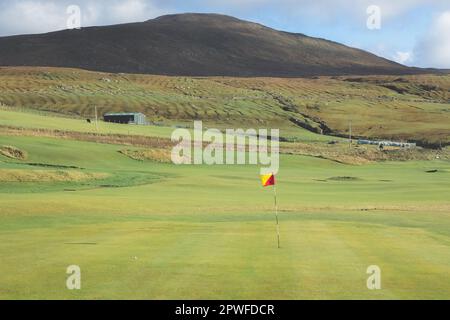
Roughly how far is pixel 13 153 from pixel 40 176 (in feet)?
45.9

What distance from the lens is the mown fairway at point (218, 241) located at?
12812 millimetres

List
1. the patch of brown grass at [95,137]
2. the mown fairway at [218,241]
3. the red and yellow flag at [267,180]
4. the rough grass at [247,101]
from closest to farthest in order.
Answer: the mown fairway at [218,241] < the red and yellow flag at [267,180] < the patch of brown grass at [95,137] < the rough grass at [247,101]

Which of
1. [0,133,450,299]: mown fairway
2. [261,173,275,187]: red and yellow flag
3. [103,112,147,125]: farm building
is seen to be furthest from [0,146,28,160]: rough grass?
[103,112,147,125]: farm building

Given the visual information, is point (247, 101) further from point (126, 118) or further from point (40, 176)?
point (40, 176)

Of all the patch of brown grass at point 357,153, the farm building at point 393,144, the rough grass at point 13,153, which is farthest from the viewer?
the farm building at point 393,144

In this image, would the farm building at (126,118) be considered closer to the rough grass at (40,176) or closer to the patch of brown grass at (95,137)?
the patch of brown grass at (95,137)

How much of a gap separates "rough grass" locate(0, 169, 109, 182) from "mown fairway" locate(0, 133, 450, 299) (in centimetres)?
37

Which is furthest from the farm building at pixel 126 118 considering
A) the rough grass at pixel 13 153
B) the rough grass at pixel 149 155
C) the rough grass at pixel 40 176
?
the rough grass at pixel 40 176

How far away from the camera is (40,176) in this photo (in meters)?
42.3

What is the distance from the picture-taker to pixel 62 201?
101ft

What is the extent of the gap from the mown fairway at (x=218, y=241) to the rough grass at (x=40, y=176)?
0.37 metres

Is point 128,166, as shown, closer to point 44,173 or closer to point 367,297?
point 44,173

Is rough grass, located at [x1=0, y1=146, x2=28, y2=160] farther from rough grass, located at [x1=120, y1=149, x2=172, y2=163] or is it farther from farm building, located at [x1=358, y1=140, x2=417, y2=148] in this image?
farm building, located at [x1=358, y1=140, x2=417, y2=148]

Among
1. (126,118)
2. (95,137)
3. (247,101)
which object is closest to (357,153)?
(95,137)
